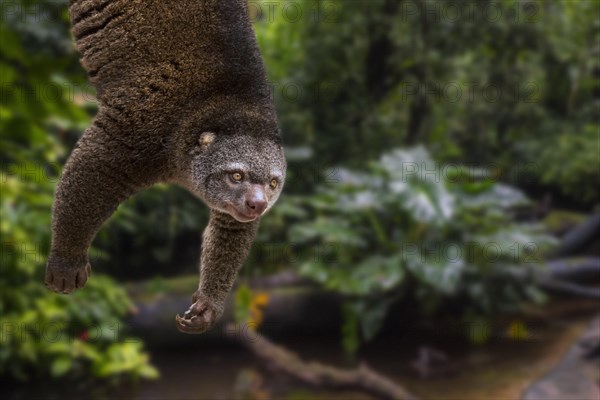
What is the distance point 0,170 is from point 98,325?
4.24 feet

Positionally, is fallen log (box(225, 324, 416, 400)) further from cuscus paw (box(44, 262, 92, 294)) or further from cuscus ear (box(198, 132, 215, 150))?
cuscus ear (box(198, 132, 215, 150))

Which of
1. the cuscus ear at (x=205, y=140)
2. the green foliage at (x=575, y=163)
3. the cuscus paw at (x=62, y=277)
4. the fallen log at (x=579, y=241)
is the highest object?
the green foliage at (x=575, y=163)

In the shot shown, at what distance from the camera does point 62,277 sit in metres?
1.49

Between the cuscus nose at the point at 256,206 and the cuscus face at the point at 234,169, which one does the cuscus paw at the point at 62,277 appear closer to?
the cuscus face at the point at 234,169

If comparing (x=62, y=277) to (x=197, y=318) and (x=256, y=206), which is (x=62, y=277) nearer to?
(x=197, y=318)

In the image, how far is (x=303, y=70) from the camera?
6609 millimetres

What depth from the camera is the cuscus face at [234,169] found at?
1312mm

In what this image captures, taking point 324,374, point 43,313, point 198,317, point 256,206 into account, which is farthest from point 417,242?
point 256,206

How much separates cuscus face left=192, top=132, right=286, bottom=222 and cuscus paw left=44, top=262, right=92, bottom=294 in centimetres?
35

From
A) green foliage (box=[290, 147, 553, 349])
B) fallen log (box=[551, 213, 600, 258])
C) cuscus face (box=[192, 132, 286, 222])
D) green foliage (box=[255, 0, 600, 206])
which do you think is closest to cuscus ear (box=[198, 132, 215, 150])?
cuscus face (box=[192, 132, 286, 222])

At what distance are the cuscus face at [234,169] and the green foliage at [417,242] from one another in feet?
13.0

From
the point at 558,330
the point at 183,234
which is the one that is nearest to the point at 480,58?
the point at 558,330

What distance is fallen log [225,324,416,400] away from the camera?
467 cm

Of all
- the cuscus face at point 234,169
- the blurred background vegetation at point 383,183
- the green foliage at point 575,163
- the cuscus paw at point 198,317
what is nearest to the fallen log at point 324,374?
the blurred background vegetation at point 383,183
